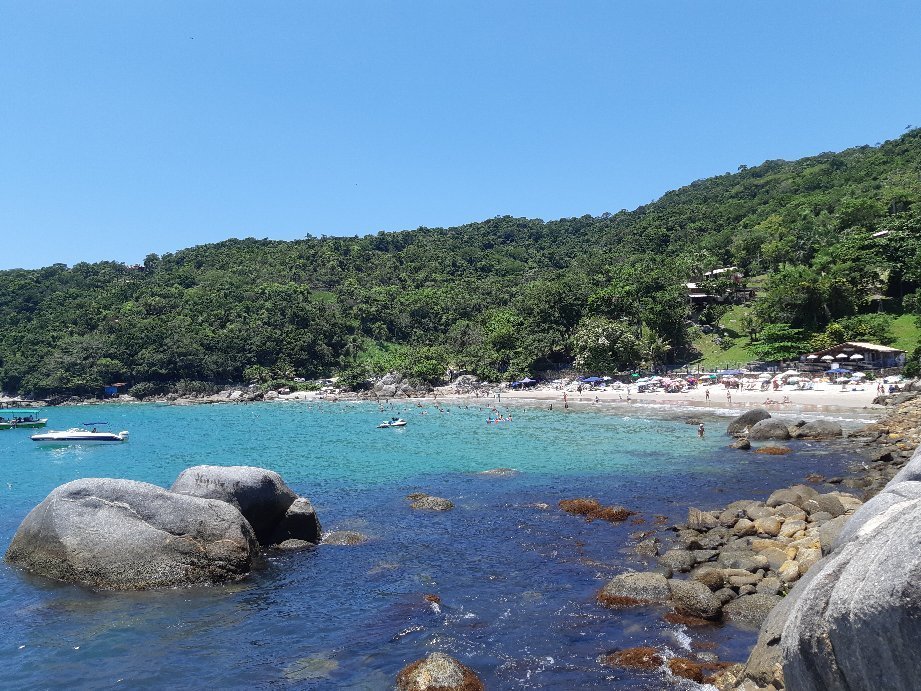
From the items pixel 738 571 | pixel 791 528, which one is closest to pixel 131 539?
pixel 738 571

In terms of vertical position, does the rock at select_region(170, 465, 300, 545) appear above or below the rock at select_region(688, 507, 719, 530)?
above

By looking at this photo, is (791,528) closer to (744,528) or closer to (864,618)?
(744,528)

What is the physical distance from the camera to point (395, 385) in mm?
90688

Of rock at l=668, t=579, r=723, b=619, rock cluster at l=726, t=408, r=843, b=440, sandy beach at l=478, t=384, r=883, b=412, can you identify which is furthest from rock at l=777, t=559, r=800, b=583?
sandy beach at l=478, t=384, r=883, b=412

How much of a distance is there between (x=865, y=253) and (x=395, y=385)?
6237 centimetres

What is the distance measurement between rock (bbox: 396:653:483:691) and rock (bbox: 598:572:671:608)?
4.44 m

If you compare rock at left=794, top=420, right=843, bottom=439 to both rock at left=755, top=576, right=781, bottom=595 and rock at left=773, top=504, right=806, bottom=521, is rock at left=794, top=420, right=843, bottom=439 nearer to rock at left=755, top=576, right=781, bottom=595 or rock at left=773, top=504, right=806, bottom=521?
rock at left=773, top=504, right=806, bottom=521

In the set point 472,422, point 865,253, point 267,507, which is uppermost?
point 865,253

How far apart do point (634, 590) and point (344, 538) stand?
31.3 ft

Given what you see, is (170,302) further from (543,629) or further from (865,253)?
(543,629)

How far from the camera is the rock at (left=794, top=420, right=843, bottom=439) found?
34688 mm

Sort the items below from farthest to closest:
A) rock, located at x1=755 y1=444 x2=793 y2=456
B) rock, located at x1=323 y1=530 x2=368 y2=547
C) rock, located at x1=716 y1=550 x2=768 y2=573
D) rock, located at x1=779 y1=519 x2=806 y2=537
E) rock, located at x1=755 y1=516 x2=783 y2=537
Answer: rock, located at x1=755 y1=444 x2=793 y2=456, rock, located at x1=323 y1=530 x2=368 y2=547, rock, located at x1=755 y1=516 x2=783 y2=537, rock, located at x1=779 y1=519 x2=806 y2=537, rock, located at x1=716 y1=550 x2=768 y2=573

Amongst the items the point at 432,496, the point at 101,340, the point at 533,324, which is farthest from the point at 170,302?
the point at 432,496

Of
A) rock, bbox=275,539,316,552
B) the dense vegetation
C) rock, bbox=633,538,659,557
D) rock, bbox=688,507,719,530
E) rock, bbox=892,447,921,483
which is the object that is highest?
the dense vegetation
